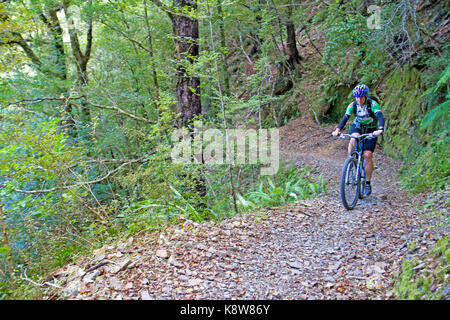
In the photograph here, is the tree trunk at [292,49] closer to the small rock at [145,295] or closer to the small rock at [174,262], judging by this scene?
the small rock at [174,262]

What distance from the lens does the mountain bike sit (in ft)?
17.4

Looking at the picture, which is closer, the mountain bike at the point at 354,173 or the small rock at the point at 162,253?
the small rock at the point at 162,253

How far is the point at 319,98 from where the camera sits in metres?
12.9

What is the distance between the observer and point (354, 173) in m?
5.48

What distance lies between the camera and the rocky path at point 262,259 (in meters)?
2.83

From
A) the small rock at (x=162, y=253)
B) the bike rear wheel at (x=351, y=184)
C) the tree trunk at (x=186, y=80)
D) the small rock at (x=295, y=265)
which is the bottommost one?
the small rock at (x=295, y=265)

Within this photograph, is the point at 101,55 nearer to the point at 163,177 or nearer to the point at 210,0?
the point at 210,0

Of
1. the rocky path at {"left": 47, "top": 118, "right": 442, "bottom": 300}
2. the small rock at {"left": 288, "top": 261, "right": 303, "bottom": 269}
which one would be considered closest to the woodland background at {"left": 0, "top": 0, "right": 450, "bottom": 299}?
the rocky path at {"left": 47, "top": 118, "right": 442, "bottom": 300}

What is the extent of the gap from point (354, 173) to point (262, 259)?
294 centimetres

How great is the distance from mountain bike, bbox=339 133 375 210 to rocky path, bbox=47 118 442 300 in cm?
27

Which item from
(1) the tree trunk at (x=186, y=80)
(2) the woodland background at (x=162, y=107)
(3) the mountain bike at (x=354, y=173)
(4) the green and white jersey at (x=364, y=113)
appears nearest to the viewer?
(2) the woodland background at (x=162, y=107)

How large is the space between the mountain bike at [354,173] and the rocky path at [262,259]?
0.27m

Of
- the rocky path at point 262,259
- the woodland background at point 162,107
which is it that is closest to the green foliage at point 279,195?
the woodland background at point 162,107

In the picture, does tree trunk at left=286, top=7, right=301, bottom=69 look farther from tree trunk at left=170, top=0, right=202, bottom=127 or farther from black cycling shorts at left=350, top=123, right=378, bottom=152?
black cycling shorts at left=350, top=123, right=378, bottom=152
